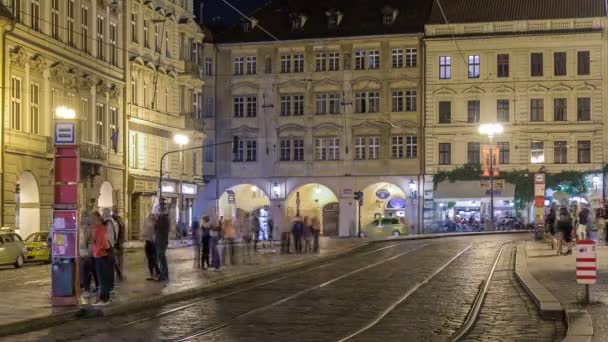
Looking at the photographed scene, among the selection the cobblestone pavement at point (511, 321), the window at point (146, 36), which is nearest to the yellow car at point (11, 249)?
the cobblestone pavement at point (511, 321)

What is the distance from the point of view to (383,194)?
7625 cm

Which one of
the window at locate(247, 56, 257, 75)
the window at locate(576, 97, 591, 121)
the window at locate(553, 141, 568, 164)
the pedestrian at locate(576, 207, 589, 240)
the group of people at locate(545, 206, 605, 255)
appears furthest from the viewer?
the window at locate(247, 56, 257, 75)

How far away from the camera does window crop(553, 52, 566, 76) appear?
241 feet

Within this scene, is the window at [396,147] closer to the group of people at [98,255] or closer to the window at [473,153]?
the window at [473,153]

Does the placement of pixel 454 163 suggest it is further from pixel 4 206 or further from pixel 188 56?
pixel 4 206

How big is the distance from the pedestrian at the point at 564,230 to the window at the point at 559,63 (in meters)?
37.4

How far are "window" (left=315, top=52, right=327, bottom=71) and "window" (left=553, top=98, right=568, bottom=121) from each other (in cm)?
1628

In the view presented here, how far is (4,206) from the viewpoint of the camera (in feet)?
141

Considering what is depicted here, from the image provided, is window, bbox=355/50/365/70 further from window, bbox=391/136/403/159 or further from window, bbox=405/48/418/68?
window, bbox=391/136/403/159

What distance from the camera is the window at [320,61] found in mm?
76812

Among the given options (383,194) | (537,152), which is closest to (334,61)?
(383,194)

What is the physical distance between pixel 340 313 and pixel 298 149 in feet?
190

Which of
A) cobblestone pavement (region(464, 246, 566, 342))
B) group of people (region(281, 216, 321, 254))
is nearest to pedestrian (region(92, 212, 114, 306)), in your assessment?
cobblestone pavement (region(464, 246, 566, 342))

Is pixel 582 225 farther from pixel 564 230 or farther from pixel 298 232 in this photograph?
pixel 298 232
